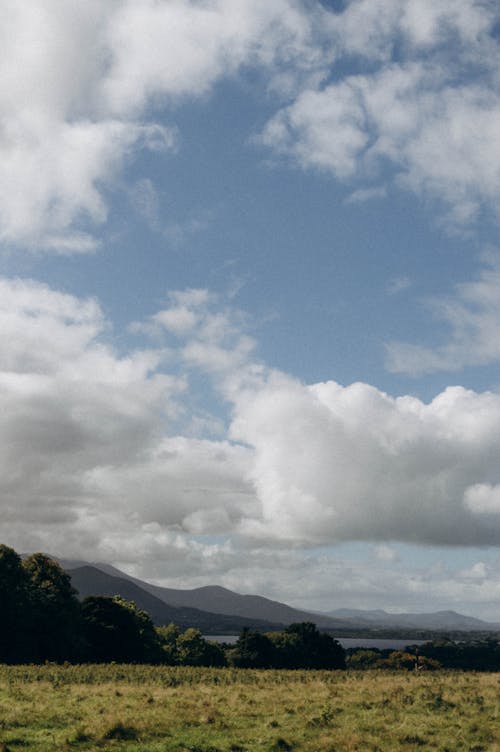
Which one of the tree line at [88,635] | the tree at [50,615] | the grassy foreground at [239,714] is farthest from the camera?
the tree at [50,615]

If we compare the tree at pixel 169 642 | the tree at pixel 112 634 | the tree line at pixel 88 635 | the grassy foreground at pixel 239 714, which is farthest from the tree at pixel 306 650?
the grassy foreground at pixel 239 714

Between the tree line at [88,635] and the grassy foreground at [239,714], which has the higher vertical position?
the grassy foreground at [239,714]

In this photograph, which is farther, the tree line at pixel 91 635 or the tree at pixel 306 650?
the tree at pixel 306 650

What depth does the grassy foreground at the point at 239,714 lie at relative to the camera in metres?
19.6

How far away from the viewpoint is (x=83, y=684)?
31.5 m

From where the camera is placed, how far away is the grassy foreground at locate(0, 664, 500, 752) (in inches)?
773

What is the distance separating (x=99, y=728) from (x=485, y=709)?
17.4 meters

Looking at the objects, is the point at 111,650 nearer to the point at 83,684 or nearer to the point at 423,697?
the point at 83,684

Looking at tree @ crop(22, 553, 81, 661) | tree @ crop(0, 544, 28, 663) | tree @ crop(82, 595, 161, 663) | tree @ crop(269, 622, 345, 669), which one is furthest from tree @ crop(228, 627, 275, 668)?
tree @ crop(0, 544, 28, 663)

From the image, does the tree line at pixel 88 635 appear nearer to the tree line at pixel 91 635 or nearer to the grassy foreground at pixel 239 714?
the tree line at pixel 91 635

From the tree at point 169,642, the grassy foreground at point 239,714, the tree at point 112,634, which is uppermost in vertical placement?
the grassy foreground at point 239,714

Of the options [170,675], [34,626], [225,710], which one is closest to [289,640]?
[34,626]

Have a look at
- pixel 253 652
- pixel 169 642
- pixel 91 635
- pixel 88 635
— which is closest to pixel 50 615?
pixel 88 635

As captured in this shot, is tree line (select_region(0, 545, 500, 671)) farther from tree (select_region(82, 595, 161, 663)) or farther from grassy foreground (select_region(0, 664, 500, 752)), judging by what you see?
grassy foreground (select_region(0, 664, 500, 752))
